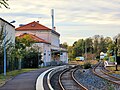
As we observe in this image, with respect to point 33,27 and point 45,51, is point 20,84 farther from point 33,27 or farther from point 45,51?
point 33,27

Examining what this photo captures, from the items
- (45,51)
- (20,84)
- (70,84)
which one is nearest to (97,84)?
(70,84)

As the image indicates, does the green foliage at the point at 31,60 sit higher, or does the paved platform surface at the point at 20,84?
the green foliage at the point at 31,60

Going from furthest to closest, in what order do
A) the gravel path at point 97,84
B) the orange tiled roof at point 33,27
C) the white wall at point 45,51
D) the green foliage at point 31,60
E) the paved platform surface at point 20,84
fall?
the orange tiled roof at point 33,27 < the white wall at point 45,51 < the green foliage at point 31,60 < the gravel path at point 97,84 < the paved platform surface at point 20,84

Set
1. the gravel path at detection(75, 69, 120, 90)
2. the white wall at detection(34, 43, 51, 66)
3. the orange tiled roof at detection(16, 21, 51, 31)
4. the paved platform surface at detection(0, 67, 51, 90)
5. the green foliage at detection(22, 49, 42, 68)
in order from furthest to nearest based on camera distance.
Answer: the orange tiled roof at detection(16, 21, 51, 31) < the white wall at detection(34, 43, 51, 66) < the green foliage at detection(22, 49, 42, 68) < the gravel path at detection(75, 69, 120, 90) < the paved platform surface at detection(0, 67, 51, 90)

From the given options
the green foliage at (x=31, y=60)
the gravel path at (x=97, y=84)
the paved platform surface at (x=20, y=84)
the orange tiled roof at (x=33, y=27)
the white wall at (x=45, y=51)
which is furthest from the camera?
the orange tiled roof at (x=33, y=27)

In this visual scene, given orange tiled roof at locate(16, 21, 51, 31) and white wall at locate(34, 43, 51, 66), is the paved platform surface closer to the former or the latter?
white wall at locate(34, 43, 51, 66)

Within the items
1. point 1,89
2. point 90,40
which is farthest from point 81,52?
point 1,89

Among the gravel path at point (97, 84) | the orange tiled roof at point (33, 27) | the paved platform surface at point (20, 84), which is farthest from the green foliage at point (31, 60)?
the orange tiled roof at point (33, 27)

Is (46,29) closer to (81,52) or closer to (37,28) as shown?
(37,28)

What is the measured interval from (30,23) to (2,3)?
102452mm

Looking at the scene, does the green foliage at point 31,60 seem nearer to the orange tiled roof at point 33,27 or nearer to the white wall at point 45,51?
the white wall at point 45,51

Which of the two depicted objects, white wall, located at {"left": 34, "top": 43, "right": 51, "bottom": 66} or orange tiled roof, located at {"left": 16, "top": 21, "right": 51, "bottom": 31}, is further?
orange tiled roof, located at {"left": 16, "top": 21, "right": 51, "bottom": 31}

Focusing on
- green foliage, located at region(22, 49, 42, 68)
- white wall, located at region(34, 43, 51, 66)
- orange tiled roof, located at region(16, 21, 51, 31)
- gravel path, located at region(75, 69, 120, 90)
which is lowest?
gravel path, located at region(75, 69, 120, 90)

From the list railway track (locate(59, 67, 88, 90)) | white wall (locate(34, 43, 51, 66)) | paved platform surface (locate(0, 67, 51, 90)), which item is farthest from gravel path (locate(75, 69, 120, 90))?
white wall (locate(34, 43, 51, 66))
